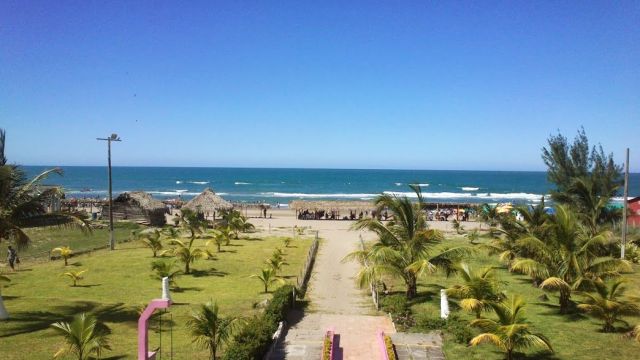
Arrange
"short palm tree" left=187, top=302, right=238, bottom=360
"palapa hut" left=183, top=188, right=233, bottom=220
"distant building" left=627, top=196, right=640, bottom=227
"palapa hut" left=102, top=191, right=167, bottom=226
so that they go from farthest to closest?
"palapa hut" left=183, top=188, right=233, bottom=220 → "palapa hut" left=102, top=191, right=167, bottom=226 → "distant building" left=627, top=196, right=640, bottom=227 → "short palm tree" left=187, top=302, right=238, bottom=360

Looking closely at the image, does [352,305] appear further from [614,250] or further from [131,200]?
[131,200]

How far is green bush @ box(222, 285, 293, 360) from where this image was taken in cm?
771

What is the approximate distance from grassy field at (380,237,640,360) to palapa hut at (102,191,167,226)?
22.7m

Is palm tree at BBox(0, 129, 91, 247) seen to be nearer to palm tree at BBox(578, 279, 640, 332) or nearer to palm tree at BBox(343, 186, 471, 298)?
palm tree at BBox(343, 186, 471, 298)

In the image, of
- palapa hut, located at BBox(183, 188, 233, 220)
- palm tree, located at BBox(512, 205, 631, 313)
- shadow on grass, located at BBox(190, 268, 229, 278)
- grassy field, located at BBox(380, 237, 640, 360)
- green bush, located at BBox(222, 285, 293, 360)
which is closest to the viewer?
green bush, located at BBox(222, 285, 293, 360)

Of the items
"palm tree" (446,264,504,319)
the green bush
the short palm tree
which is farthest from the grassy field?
the short palm tree

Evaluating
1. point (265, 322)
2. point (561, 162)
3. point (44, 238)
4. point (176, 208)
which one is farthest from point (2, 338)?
point (176, 208)

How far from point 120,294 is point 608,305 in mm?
12351

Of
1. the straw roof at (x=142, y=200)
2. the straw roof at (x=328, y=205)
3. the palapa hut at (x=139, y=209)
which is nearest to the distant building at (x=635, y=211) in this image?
the straw roof at (x=328, y=205)

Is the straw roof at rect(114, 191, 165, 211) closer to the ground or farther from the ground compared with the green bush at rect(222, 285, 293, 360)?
farther from the ground

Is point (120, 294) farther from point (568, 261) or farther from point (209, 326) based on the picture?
point (568, 261)

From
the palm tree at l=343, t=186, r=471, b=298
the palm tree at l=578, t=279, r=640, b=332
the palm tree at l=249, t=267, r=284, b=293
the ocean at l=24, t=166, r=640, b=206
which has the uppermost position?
the palm tree at l=343, t=186, r=471, b=298

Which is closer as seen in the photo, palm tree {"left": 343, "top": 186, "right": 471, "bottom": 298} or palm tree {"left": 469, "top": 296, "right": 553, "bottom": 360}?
palm tree {"left": 469, "top": 296, "right": 553, "bottom": 360}

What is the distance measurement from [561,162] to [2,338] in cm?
2680
